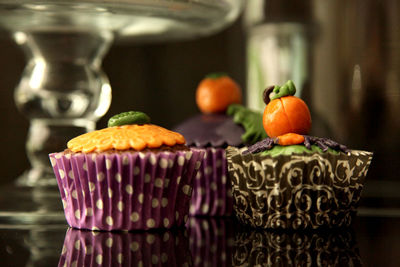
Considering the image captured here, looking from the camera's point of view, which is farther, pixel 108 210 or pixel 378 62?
pixel 378 62

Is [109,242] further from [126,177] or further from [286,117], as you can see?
[286,117]

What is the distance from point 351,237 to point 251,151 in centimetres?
20

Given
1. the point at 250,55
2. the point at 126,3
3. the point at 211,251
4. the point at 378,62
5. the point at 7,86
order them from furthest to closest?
the point at 7,86 → the point at 250,55 → the point at 378,62 → the point at 126,3 → the point at 211,251

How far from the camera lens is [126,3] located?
44.8 inches

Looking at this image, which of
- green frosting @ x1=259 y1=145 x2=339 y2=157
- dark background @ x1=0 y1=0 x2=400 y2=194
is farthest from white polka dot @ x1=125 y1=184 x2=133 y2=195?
dark background @ x1=0 y1=0 x2=400 y2=194

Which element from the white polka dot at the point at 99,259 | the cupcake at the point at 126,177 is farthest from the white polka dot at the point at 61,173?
the white polka dot at the point at 99,259

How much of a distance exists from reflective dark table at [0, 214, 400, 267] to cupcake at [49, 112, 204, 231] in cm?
3

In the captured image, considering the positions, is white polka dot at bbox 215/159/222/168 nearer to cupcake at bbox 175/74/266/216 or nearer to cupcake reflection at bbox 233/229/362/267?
cupcake at bbox 175/74/266/216

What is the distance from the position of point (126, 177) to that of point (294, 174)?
26cm

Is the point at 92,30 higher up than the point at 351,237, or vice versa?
the point at 92,30

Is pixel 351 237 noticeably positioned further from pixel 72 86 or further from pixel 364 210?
pixel 72 86

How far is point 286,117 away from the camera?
102 cm

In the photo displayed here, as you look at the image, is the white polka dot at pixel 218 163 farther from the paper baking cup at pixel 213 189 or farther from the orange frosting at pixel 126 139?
the orange frosting at pixel 126 139

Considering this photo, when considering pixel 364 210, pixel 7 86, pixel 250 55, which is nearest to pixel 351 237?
pixel 364 210
